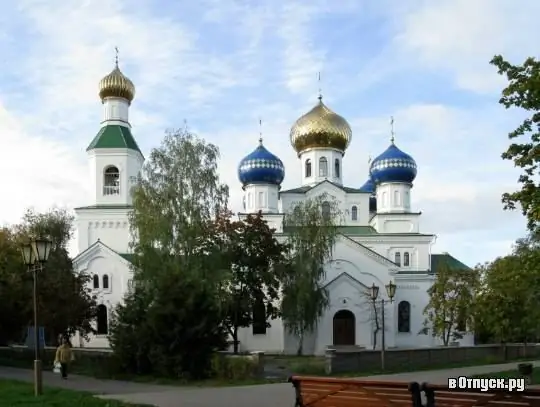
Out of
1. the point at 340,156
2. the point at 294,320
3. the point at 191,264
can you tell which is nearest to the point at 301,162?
the point at 340,156

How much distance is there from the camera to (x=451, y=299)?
133 feet

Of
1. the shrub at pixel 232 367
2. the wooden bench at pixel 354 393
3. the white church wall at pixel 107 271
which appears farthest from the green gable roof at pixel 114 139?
the wooden bench at pixel 354 393

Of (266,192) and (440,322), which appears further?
(266,192)

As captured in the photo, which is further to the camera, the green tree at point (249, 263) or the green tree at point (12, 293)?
the green tree at point (249, 263)

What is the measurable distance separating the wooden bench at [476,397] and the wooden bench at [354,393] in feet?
0.76

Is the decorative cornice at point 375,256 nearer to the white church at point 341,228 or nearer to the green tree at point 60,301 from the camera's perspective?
the white church at point 341,228

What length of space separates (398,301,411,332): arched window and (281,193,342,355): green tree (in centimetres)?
997

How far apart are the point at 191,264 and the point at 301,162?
74.1ft

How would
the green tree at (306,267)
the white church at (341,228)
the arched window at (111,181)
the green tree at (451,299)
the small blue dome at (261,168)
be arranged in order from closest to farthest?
1. the green tree at (306,267)
2. the green tree at (451,299)
3. the white church at (341,228)
4. the arched window at (111,181)
5. the small blue dome at (261,168)

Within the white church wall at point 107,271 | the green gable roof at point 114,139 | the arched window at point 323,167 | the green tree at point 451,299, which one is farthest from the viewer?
the arched window at point 323,167

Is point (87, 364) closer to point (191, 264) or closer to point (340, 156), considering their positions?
point (191, 264)

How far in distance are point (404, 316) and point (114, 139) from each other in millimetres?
22177

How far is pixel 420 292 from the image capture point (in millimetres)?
49062

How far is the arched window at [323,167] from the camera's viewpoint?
52562mm
